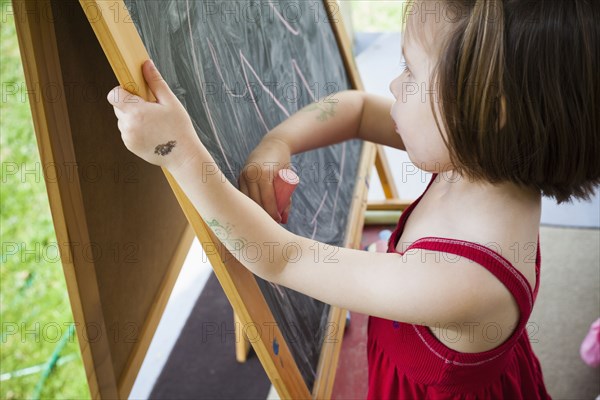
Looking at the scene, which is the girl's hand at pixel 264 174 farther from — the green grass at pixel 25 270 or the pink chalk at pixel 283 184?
the green grass at pixel 25 270

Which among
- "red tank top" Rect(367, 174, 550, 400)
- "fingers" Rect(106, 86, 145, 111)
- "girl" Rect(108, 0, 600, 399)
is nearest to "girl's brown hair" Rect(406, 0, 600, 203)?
"girl" Rect(108, 0, 600, 399)

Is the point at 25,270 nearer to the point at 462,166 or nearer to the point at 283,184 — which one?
the point at 283,184

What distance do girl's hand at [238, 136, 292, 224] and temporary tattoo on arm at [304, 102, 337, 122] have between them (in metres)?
0.16

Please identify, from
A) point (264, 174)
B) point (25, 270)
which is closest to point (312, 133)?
point (264, 174)

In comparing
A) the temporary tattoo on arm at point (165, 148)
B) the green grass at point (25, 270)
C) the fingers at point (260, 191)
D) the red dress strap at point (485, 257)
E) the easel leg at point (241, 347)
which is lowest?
the easel leg at point (241, 347)

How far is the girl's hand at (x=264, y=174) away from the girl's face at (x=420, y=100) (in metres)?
0.18

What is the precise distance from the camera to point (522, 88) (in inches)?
27.2

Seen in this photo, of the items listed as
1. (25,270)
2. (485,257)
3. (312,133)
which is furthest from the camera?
(25,270)

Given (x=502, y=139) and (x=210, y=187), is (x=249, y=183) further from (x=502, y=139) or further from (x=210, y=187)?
(x=502, y=139)

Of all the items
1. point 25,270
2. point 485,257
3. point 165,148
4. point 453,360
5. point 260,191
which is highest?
point 165,148

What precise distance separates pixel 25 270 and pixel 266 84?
121 cm

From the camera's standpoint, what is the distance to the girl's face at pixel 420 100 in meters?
0.75

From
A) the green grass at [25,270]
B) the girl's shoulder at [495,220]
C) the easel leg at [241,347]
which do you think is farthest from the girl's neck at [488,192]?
the green grass at [25,270]

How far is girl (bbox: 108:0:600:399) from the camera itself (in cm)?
67
